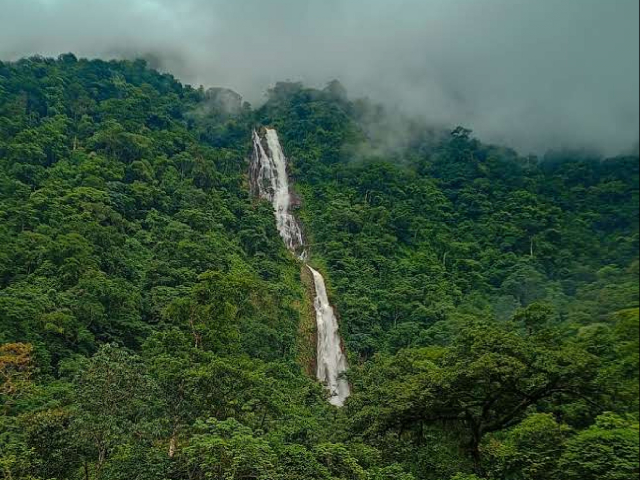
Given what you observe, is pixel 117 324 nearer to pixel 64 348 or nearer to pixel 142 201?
pixel 64 348

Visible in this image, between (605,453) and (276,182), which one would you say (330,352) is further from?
(605,453)

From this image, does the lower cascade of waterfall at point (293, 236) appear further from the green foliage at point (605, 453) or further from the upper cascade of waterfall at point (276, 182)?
the green foliage at point (605, 453)

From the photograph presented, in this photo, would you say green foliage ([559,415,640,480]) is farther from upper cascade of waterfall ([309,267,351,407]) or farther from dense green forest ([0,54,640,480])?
upper cascade of waterfall ([309,267,351,407])

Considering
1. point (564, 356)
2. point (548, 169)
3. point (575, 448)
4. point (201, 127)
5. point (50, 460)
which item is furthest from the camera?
point (201, 127)

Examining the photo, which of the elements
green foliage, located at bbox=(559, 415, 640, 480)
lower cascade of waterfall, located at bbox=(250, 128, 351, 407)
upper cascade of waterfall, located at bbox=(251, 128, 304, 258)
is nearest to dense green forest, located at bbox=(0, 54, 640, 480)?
green foliage, located at bbox=(559, 415, 640, 480)

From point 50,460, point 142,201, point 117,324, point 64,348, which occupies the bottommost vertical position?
point 50,460

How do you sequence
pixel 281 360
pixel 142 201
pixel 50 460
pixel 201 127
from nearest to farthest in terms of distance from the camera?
pixel 50 460 < pixel 281 360 < pixel 142 201 < pixel 201 127

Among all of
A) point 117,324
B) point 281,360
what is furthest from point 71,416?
point 281,360
